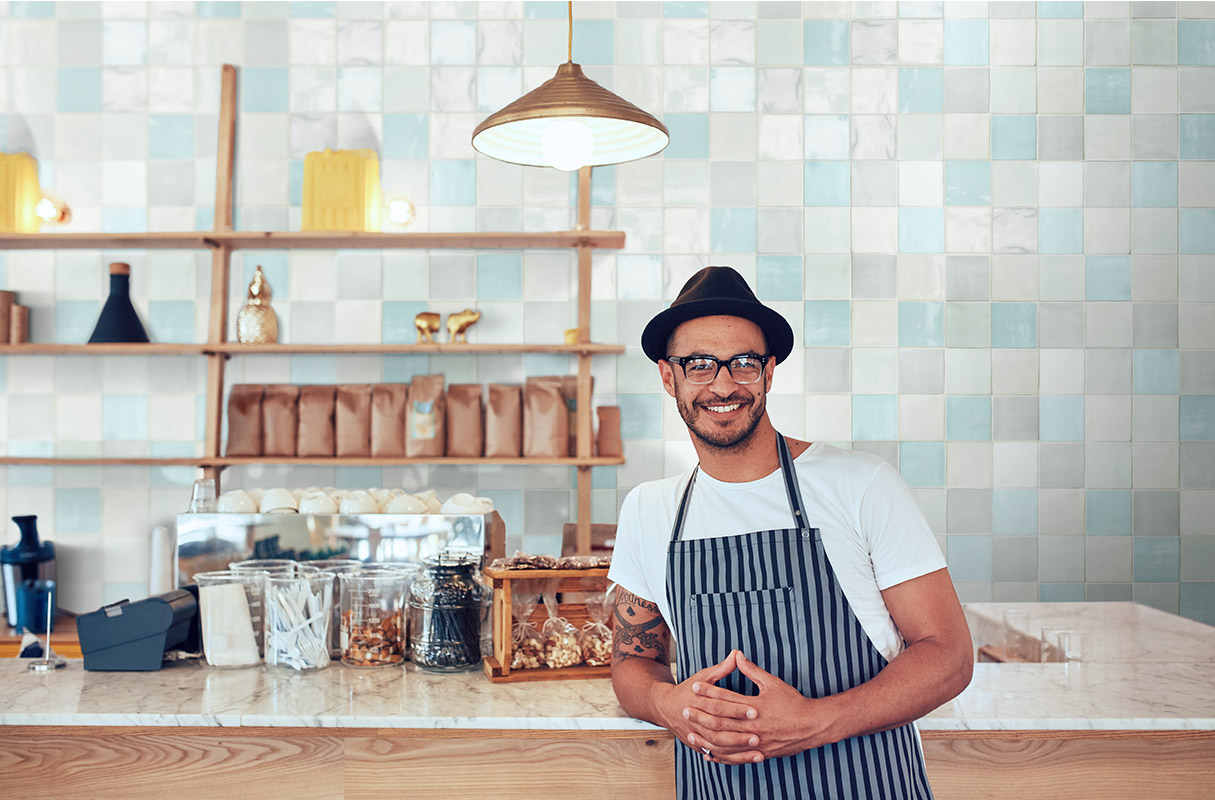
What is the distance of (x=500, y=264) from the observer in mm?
3678

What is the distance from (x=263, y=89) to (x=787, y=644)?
316 centimetres

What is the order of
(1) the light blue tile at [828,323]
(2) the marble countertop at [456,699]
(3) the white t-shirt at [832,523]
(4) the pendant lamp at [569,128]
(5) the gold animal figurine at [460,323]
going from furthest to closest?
1. (1) the light blue tile at [828,323]
2. (5) the gold animal figurine at [460,323]
3. (4) the pendant lamp at [569,128]
4. (2) the marble countertop at [456,699]
5. (3) the white t-shirt at [832,523]

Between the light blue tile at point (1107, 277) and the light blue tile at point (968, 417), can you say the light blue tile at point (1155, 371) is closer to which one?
the light blue tile at point (1107, 277)

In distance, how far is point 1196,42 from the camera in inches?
143

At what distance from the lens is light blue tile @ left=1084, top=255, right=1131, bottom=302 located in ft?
11.9

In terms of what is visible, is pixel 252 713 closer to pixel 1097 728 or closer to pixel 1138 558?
pixel 1097 728

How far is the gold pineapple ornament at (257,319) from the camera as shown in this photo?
3.53 metres

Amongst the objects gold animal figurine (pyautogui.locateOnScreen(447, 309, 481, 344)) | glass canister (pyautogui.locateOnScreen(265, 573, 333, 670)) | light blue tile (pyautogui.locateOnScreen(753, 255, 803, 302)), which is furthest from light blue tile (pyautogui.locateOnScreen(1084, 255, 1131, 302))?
glass canister (pyautogui.locateOnScreen(265, 573, 333, 670))

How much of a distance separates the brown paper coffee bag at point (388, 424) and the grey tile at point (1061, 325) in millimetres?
2473

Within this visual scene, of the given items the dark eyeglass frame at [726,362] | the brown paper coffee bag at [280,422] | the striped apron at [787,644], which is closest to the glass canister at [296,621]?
the striped apron at [787,644]

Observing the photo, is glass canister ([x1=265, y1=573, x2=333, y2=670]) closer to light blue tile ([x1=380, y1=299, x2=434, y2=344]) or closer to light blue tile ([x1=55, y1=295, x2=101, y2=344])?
light blue tile ([x1=380, y1=299, x2=434, y2=344])

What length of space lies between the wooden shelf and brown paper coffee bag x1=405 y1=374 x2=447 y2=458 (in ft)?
1.74

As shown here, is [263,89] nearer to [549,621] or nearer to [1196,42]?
[549,621]

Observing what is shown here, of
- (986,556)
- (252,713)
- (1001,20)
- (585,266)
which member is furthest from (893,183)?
(252,713)
